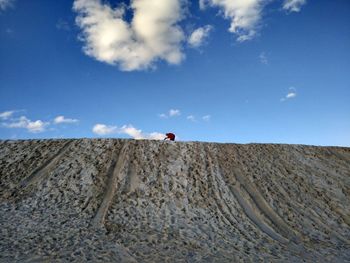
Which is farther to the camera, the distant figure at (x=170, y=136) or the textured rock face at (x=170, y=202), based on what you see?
the distant figure at (x=170, y=136)

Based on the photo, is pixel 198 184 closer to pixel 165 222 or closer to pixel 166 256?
pixel 165 222

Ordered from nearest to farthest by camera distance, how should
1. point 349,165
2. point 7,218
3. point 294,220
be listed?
A: point 7,218 → point 294,220 → point 349,165

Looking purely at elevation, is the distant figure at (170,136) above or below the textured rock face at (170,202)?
above

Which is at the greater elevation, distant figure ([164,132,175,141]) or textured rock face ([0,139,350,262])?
distant figure ([164,132,175,141])

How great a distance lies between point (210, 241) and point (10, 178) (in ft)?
32.5

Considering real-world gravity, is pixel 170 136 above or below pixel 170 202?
above

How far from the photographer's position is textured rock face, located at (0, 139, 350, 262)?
11586 millimetres

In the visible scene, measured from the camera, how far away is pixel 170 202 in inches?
614

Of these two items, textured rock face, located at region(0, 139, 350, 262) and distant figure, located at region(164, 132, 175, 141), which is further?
distant figure, located at region(164, 132, 175, 141)

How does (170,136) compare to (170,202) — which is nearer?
(170,202)

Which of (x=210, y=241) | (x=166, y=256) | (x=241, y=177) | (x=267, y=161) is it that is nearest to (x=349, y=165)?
(x=267, y=161)

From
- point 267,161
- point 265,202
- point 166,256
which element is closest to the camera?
point 166,256

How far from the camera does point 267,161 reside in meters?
20.0

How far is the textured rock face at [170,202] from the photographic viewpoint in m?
11.6
